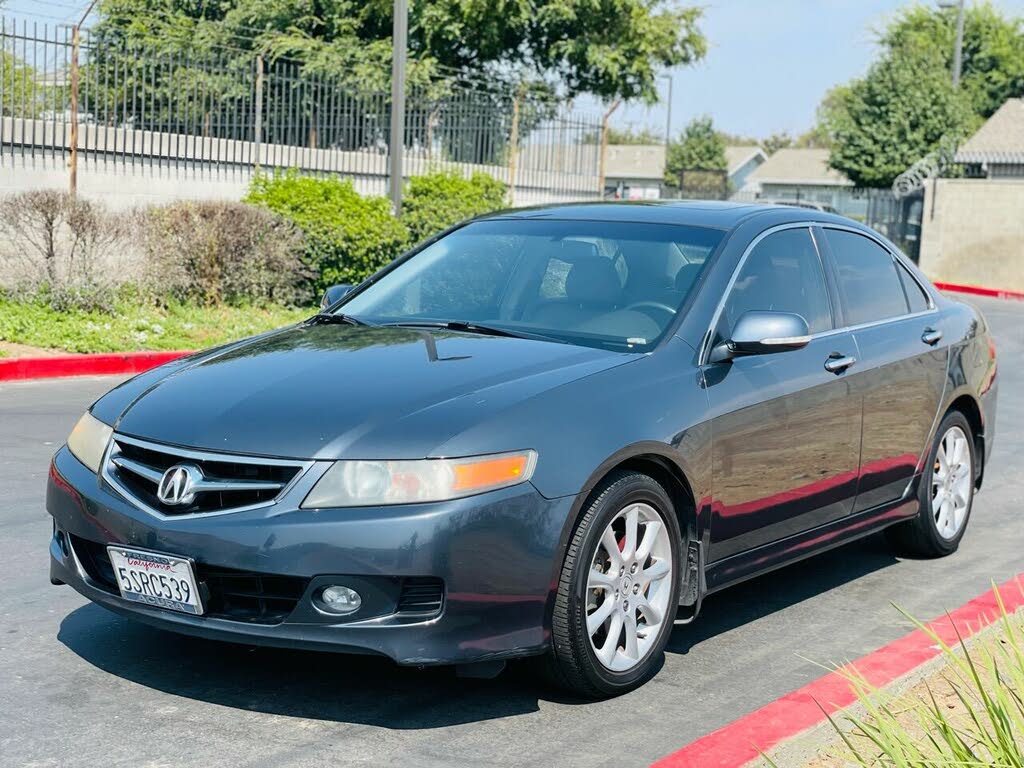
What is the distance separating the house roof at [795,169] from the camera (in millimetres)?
107438

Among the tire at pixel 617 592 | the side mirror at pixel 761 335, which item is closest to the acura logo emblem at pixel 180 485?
the tire at pixel 617 592

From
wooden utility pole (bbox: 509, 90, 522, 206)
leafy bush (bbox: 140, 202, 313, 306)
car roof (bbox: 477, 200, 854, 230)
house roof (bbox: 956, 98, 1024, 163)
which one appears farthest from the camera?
house roof (bbox: 956, 98, 1024, 163)

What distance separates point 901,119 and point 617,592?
49.1 metres

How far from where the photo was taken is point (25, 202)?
45.9 feet

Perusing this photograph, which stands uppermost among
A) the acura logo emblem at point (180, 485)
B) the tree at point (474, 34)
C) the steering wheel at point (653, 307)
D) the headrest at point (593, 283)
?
the tree at point (474, 34)

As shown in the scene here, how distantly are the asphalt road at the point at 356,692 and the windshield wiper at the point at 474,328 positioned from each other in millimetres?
1233

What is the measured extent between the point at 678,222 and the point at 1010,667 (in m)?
3.00

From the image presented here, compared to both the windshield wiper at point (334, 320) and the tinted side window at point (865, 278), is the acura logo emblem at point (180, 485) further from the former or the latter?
the tinted side window at point (865, 278)

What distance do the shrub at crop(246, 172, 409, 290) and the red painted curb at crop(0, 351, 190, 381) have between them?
409 centimetres

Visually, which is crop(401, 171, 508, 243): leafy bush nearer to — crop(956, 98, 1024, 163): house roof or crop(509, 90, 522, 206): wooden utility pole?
crop(509, 90, 522, 206): wooden utility pole

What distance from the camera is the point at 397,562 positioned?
4.13m

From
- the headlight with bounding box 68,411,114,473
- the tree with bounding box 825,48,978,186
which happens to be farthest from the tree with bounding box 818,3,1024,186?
the headlight with bounding box 68,411,114,473

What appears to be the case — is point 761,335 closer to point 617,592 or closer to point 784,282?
point 784,282

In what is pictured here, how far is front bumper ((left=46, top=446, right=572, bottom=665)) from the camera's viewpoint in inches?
163
